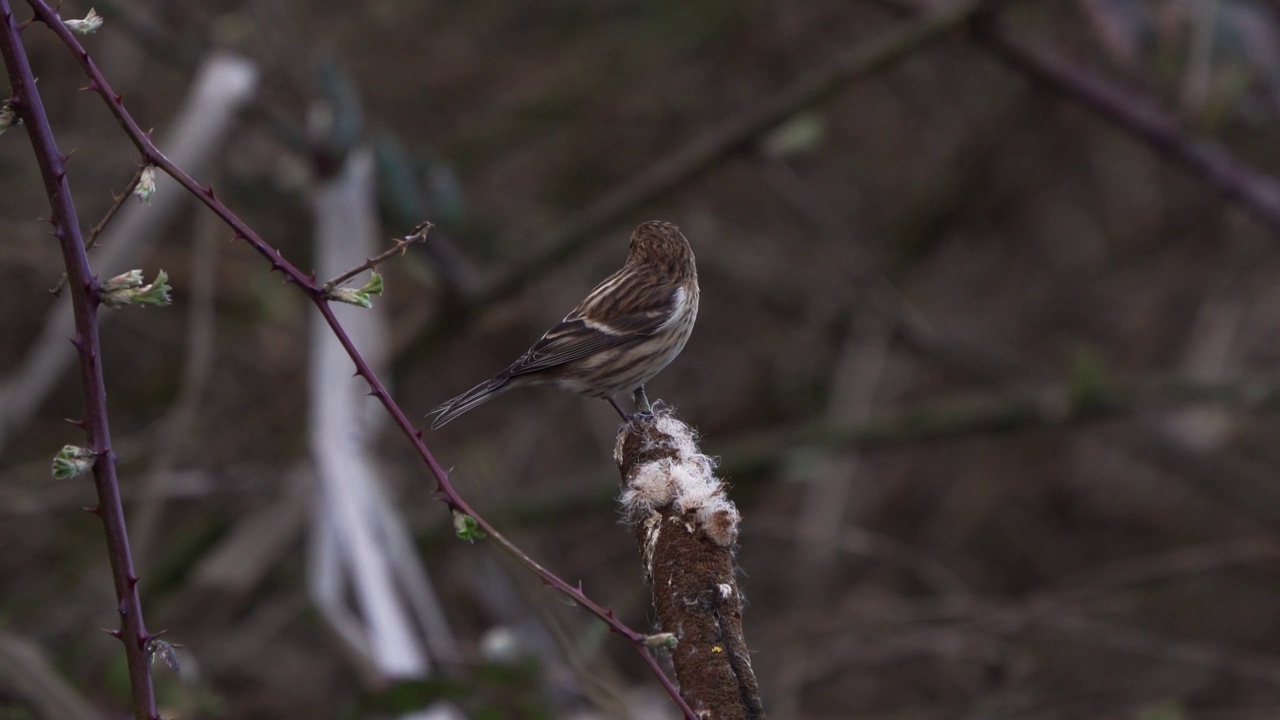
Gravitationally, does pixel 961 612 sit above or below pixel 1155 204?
below

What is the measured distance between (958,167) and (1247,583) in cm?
438

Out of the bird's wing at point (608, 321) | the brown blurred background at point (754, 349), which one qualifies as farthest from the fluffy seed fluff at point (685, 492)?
the brown blurred background at point (754, 349)

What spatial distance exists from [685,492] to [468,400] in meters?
1.96

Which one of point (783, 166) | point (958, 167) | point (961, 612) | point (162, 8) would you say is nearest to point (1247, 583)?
point (958, 167)

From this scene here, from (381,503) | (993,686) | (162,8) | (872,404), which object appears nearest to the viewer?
(381,503)

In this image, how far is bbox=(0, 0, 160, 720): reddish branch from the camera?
2.21 meters

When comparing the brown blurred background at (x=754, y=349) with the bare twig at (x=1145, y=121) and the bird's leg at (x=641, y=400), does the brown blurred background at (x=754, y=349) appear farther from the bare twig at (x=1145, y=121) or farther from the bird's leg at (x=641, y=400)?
the bird's leg at (x=641, y=400)

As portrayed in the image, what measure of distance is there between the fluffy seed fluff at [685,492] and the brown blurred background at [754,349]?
9.46 ft

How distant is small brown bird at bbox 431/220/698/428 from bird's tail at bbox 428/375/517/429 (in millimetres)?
38

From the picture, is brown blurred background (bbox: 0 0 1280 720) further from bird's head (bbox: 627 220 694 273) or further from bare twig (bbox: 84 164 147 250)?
bare twig (bbox: 84 164 147 250)

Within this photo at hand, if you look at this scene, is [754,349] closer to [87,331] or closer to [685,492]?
[685,492]

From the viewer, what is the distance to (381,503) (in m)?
6.47

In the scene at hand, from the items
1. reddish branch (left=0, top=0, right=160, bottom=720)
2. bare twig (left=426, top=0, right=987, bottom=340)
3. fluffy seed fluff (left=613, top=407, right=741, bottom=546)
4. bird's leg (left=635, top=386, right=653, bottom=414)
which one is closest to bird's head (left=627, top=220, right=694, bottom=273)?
bird's leg (left=635, top=386, right=653, bottom=414)

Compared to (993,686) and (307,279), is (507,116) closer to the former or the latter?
(993,686)
